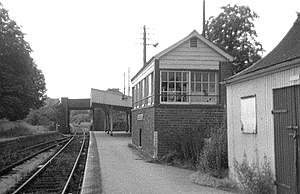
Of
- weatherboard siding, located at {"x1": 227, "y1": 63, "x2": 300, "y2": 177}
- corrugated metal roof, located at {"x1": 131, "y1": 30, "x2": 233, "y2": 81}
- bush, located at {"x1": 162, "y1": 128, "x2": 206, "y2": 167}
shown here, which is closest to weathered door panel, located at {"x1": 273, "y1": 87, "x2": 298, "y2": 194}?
weatherboard siding, located at {"x1": 227, "y1": 63, "x2": 300, "y2": 177}

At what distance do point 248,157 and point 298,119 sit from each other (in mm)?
2717

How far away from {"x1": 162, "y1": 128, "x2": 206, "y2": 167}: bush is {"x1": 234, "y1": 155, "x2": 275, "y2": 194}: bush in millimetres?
6525

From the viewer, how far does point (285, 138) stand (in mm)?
8805

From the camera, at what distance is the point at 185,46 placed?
19812mm

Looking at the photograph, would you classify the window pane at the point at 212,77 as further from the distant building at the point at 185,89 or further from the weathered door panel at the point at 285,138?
the weathered door panel at the point at 285,138

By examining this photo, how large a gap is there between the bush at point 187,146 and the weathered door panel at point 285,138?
763cm

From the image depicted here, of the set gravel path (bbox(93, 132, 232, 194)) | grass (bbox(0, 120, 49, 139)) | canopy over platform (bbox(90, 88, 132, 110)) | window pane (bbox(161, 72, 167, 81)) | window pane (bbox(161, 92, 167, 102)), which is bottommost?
gravel path (bbox(93, 132, 232, 194))

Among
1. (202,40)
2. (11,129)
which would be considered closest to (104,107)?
(11,129)

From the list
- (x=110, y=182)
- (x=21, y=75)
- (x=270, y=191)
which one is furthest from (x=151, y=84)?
(x=21, y=75)

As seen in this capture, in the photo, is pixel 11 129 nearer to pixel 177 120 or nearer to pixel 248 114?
pixel 177 120

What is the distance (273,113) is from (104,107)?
147ft

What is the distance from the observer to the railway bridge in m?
49.2

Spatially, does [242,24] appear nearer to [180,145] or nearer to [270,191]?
[180,145]

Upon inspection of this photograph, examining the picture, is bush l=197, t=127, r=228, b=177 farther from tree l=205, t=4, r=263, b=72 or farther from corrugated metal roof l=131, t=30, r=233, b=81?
tree l=205, t=4, r=263, b=72
